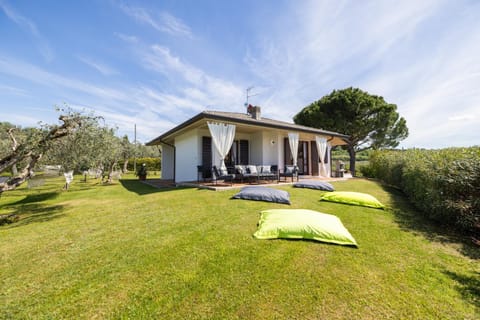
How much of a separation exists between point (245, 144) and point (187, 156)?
332 cm

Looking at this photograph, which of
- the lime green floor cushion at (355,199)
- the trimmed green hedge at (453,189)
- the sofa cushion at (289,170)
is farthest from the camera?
the sofa cushion at (289,170)

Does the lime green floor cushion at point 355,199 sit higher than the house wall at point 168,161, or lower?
lower

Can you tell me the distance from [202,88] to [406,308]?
465 inches

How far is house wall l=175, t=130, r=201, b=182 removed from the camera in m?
8.97

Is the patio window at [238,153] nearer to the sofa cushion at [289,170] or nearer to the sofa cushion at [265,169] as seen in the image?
the sofa cushion at [265,169]

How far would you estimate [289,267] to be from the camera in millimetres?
2172

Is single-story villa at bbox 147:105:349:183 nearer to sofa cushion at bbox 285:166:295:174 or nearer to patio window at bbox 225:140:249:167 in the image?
patio window at bbox 225:140:249:167

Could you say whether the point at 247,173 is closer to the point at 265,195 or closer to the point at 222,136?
the point at 222,136

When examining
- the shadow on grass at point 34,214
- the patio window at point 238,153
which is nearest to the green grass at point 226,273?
the shadow on grass at point 34,214

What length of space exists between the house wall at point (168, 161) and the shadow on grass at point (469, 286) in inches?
555

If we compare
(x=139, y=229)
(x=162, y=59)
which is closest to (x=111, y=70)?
(x=162, y=59)

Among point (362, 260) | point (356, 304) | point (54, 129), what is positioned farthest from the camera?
point (54, 129)

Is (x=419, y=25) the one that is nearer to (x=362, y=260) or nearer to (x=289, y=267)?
(x=362, y=260)

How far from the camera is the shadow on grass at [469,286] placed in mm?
1794
